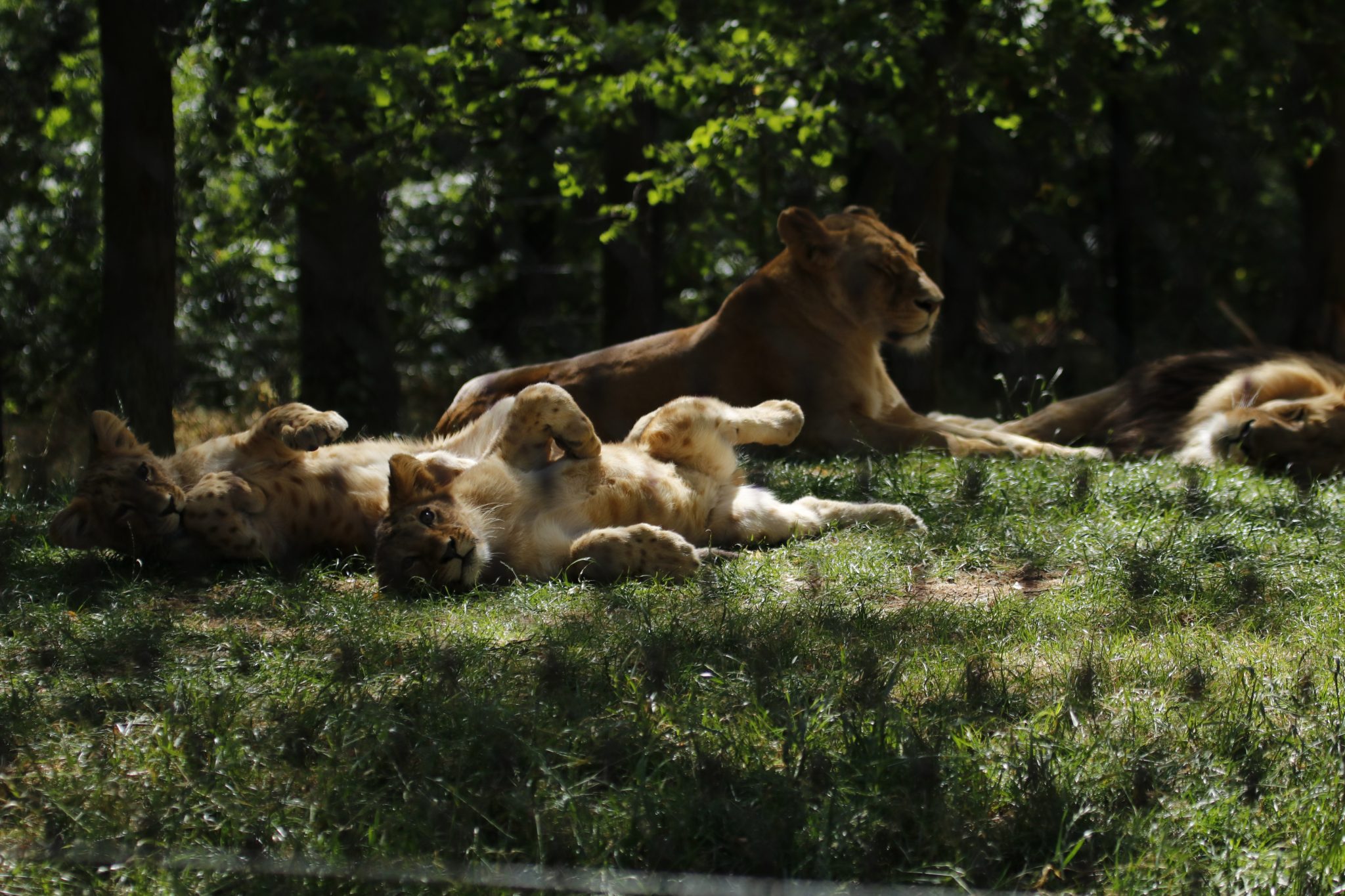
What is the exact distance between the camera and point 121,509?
3.78 m

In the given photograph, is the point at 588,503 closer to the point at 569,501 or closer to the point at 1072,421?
the point at 569,501

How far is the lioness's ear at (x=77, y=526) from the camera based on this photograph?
149 inches

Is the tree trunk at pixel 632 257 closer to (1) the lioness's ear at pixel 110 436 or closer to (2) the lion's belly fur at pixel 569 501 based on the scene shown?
(2) the lion's belly fur at pixel 569 501

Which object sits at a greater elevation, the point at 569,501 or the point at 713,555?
the point at 569,501

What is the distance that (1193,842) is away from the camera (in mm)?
2020

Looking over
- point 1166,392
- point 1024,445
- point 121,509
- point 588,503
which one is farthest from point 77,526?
point 1166,392

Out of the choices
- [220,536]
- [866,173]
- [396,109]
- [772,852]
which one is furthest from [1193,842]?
[866,173]

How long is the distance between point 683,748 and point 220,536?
208cm

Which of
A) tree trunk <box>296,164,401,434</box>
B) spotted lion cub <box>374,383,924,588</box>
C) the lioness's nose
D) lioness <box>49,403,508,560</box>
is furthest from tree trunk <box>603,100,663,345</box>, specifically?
lioness <box>49,403,508,560</box>

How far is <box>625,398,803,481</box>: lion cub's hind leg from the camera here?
14.1 ft

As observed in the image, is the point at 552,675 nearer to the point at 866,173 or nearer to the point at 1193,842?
the point at 1193,842

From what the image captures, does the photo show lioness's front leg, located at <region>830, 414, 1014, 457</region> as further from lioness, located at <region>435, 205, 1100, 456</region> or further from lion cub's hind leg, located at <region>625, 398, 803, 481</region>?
lion cub's hind leg, located at <region>625, 398, 803, 481</region>

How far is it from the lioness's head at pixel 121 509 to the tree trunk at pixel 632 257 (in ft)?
14.8

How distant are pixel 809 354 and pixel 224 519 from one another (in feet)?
9.70
